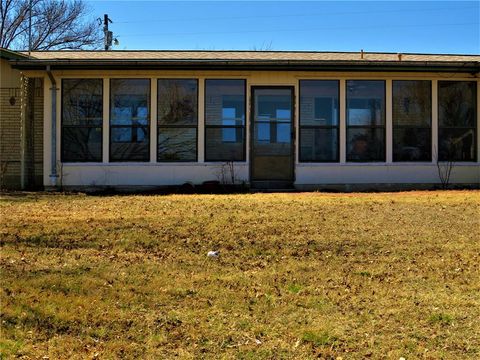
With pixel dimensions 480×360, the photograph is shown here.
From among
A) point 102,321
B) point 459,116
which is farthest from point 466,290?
point 459,116

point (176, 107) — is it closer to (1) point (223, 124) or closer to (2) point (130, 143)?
(1) point (223, 124)

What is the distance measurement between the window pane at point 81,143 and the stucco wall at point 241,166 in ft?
0.59

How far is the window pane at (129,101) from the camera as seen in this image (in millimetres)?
13578

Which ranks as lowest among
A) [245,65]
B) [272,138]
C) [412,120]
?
[272,138]

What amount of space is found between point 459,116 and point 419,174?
1.95m

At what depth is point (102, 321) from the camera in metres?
4.16

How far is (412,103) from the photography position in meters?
13.9

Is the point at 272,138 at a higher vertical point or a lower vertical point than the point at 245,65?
lower

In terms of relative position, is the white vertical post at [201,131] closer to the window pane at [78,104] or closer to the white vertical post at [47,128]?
the window pane at [78,104]

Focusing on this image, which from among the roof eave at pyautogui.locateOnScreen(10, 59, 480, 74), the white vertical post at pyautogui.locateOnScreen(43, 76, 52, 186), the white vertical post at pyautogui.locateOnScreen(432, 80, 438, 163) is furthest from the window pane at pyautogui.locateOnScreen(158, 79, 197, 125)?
the white vertical post at pyautogui.locateOnScreen(432, 80, 438, 163)

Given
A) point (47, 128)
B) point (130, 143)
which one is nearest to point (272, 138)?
point (130, 143)

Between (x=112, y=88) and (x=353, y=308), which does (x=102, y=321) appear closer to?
(x=353, y=308)

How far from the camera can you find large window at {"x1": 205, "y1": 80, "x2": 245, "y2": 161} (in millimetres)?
13609

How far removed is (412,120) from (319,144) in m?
2.58
